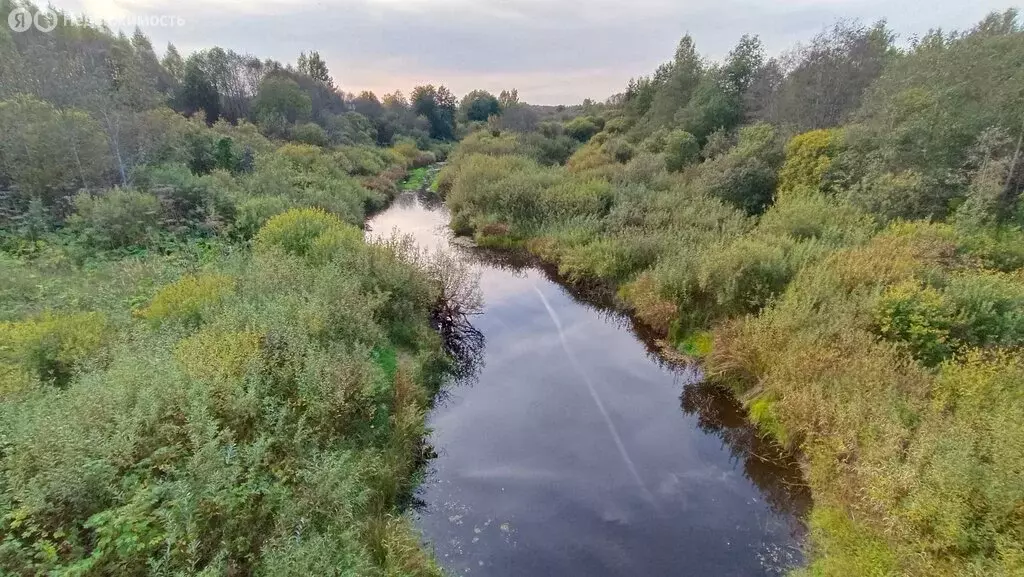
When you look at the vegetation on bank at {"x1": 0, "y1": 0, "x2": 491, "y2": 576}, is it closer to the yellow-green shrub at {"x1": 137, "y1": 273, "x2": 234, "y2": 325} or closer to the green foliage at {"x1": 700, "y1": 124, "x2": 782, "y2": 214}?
the yellow-green shrub at {"x1": 137, "y1": 273, "x2": 234, "y2": 325}

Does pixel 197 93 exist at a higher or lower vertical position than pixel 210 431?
higher

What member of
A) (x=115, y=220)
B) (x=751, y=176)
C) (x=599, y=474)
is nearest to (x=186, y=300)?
(x=115, y=220)

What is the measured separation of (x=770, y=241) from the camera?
11.4 meters

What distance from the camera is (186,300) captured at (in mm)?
7117

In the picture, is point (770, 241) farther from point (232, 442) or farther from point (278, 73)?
point (278, 73)

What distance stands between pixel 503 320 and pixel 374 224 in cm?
1221

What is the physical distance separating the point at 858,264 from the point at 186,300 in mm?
12202

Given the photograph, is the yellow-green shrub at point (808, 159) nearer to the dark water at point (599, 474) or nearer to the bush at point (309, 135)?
the dark water at point (599, 474)

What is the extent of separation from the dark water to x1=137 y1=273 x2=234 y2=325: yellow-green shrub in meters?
4.25

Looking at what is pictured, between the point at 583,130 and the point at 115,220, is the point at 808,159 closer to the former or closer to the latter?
the point at 115,220

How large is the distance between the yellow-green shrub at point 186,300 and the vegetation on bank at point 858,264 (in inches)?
363

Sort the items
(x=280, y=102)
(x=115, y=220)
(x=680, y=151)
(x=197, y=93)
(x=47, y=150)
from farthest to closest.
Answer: (x=280, y=102), (x=197, y=93), (x=680, y=151), (x=47, y=150), (x=115, y=220)

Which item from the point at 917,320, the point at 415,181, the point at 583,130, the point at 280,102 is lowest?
the point at 917,320

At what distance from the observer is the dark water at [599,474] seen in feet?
19.7
